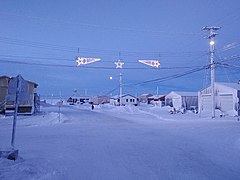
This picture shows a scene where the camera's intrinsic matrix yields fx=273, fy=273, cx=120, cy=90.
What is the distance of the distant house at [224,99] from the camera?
33.3m

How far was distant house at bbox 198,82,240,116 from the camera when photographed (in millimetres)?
33281

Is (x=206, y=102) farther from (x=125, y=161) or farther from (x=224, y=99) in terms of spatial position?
(x=125, y=161)

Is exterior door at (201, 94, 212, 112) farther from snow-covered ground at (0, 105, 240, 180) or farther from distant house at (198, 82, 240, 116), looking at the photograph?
snow-covered ground at (0, 105, 240, 180)

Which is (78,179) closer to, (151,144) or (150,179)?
(150,179)

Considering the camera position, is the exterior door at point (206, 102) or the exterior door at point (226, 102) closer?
the exterior door at point (226, 102)

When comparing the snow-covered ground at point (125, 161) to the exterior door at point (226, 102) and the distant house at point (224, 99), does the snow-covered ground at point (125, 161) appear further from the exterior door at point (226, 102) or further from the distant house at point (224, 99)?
the exterior door at point (226, 102)

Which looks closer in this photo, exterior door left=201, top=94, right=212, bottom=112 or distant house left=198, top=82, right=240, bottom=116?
distant house left=198, top=82, right=240, bottom=116

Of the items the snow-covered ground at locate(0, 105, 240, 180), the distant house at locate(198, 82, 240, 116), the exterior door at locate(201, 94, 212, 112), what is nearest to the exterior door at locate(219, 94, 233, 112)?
the distant house at locate(198, 82, 240, 116)

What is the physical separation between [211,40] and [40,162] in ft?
83.6

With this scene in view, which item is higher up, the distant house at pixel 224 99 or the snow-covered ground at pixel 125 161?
the distant house at pixel 224 99

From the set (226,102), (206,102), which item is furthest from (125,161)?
(206,102)

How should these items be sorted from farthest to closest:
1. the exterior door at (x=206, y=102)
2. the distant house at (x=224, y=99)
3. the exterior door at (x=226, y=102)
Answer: the exterior door at (x=206, y=102) < the exterior door at (x=226, y=102) < the distant house at (x=224, y=99)

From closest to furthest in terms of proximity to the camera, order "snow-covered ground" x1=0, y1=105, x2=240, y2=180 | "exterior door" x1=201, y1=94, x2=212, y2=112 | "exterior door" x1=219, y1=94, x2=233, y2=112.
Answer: "snow-covered ground" x1=0, y1=105, x2=240, y2=180 → "exterior door" x1=219, y1=94, x2=233, y2=112 → "exterior door" x1=201, y1=94, x2=212, y2=112

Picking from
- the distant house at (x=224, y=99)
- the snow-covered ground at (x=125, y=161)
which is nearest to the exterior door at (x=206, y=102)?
the distant house at (x=224, y=99)
